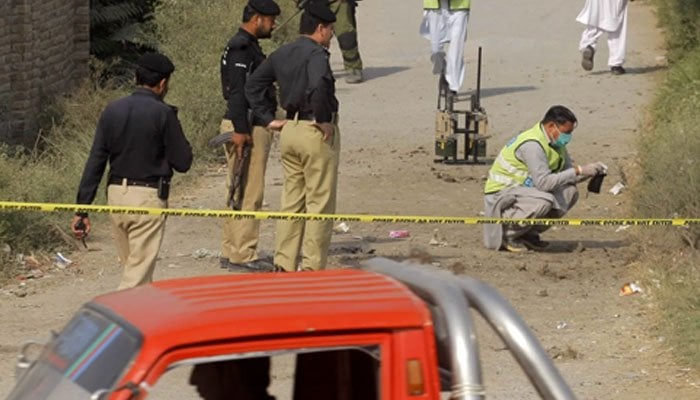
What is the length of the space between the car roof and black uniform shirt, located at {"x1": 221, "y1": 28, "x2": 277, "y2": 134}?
Result: 18.4 ft

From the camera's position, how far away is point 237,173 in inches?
394

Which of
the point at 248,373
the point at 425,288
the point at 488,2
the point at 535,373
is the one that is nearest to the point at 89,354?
the point at 248,373

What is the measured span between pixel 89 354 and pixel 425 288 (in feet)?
2.98

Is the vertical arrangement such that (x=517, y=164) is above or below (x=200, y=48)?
below

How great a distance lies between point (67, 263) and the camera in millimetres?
10516

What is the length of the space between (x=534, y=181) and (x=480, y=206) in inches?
73.8

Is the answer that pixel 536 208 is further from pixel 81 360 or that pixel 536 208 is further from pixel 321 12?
pixel 81 360

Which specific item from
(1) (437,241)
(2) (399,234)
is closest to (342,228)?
→ (2) (399,234)

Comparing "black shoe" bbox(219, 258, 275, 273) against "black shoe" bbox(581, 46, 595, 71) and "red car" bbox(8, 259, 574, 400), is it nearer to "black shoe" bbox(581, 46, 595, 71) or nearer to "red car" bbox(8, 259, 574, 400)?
"red car" bbox(8, 259, 574, 400)

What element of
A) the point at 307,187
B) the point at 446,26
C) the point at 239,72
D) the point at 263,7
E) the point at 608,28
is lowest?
the point at 307,187

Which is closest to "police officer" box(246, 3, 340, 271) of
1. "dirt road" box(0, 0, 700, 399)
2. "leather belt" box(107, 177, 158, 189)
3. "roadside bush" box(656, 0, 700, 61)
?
"dirt road" box(0, 0, 700, 399)

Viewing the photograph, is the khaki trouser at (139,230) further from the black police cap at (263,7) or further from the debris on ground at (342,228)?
the debris on ground at (342,228)

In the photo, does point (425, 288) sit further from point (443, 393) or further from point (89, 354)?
point (89, 354)

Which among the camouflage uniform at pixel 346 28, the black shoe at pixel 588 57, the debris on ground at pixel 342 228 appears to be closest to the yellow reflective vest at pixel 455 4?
the camouflage uniform at pixel 346 28
